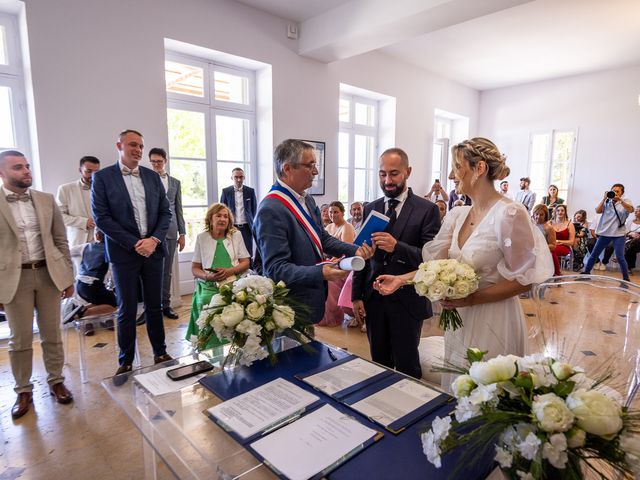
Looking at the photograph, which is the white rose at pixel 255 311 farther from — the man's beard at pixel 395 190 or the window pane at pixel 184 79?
the window pane at pixel 184 79

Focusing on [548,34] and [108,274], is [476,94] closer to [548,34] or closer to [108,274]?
[548,34]

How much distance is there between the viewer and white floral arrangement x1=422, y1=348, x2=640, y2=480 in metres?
0.66

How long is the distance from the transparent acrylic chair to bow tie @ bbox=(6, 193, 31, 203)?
295cm

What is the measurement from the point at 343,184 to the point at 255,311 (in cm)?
637

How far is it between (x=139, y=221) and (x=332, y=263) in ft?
6.09

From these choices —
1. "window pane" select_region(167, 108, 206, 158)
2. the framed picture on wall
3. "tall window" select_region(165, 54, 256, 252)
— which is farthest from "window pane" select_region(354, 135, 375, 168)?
"window pane" select_region(167, 108, 206, 158)

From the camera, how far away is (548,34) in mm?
6383

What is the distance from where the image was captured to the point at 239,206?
17.4ft

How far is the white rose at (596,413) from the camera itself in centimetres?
64

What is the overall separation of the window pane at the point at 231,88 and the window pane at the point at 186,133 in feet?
1.60

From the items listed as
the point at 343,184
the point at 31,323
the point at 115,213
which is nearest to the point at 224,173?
the point at 343,184

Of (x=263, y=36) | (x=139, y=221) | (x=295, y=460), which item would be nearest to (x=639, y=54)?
(x=263, y=36)

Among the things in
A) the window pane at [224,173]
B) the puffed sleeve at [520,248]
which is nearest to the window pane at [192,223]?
the window pane at [224,173]

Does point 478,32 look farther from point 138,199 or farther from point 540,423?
point 540,423
